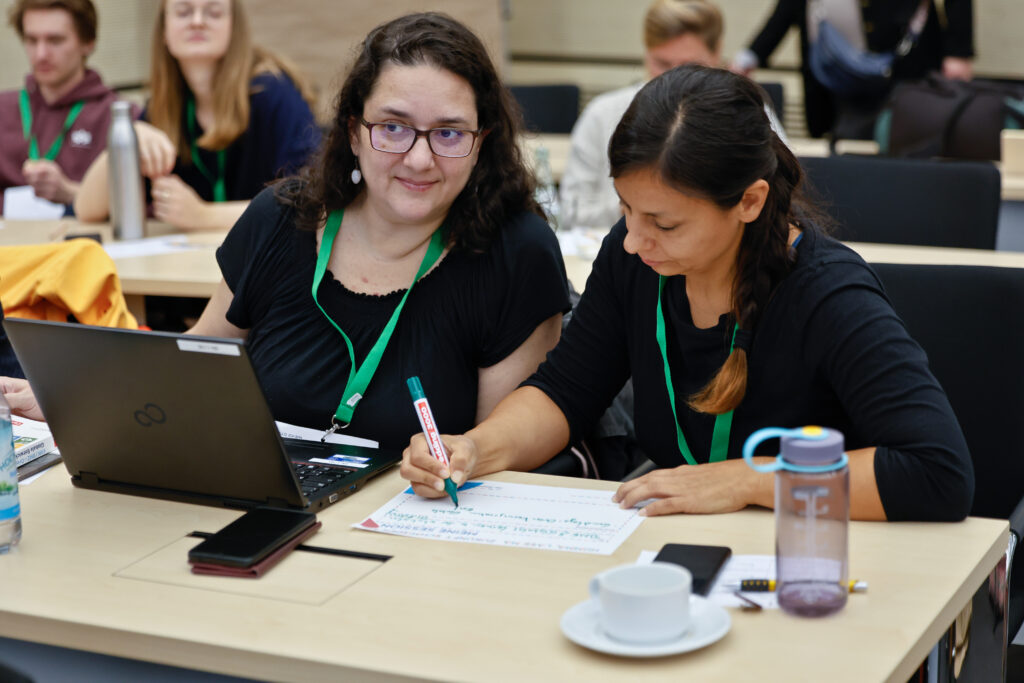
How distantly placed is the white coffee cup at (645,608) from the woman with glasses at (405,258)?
2.73ft

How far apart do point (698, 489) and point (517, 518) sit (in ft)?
0.76

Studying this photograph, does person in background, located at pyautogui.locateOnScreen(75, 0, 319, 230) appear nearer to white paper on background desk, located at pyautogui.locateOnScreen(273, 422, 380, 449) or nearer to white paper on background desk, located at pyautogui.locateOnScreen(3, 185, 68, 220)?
white paper on background desk, located at pyautogui.locateOnScreen(3, 185, 68, 220)

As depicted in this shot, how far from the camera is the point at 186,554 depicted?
1.42 m

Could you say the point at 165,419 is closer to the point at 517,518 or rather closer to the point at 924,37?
the point at 517,518

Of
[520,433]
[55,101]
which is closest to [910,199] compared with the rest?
[520,433]

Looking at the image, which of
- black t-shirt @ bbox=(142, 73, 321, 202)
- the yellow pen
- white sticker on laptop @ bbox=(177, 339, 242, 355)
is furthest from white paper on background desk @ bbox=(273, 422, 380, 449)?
black t-shirt @ bbox=(142, 73, 321, 202)

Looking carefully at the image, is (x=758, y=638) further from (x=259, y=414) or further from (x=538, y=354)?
(x=538, y=354)

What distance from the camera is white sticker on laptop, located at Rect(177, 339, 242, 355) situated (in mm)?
1376

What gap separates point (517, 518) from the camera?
4.96ft

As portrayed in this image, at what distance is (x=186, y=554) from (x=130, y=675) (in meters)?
0.16

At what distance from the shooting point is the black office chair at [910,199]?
276 cm

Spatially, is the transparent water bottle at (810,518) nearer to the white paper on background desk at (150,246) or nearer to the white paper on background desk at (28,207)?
the white paper on background desk at (150,246)

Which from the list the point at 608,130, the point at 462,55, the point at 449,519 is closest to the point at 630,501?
the point at 449,519

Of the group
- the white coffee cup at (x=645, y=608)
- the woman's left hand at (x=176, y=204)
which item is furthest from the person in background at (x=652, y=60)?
the white coffee cup at (x=645, y=608)
